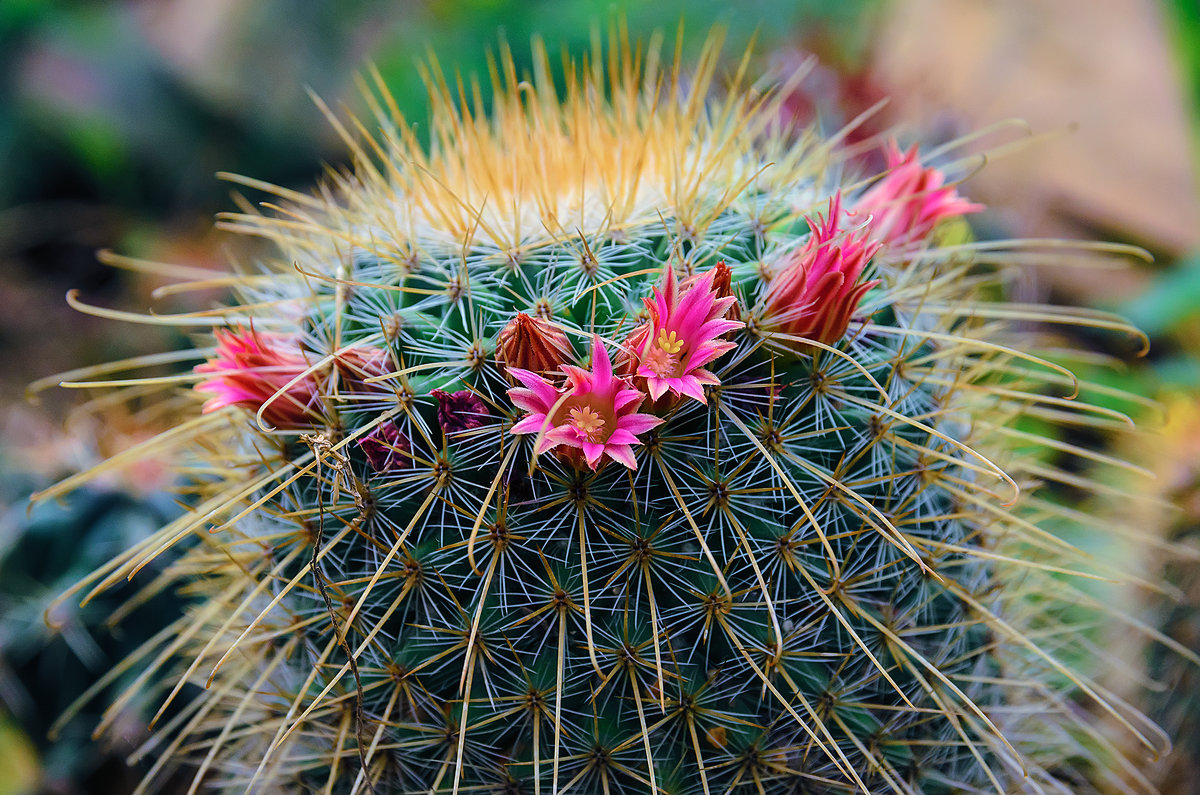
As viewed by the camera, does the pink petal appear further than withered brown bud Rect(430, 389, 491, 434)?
No

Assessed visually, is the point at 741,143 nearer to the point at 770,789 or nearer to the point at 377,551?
the point at 377,551

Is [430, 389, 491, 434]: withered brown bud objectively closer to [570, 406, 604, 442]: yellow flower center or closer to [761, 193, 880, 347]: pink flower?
[570, 406, 604, 442]: yellow flower center

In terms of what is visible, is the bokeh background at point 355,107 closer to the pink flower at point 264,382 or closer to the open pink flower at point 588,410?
the pink flower at point 264,382

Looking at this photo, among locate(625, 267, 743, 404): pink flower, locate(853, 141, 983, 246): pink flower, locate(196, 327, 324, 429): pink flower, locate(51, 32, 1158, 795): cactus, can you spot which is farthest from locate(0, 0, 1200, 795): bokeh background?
locate(625, 267, 743, 404): pink flower

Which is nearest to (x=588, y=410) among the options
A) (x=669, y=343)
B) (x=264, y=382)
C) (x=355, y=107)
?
(x=669, y=343)

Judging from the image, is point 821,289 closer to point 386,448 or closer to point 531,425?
point 531,425

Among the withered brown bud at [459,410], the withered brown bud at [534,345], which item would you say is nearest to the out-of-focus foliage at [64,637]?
the withered brown bud at [459,410]
